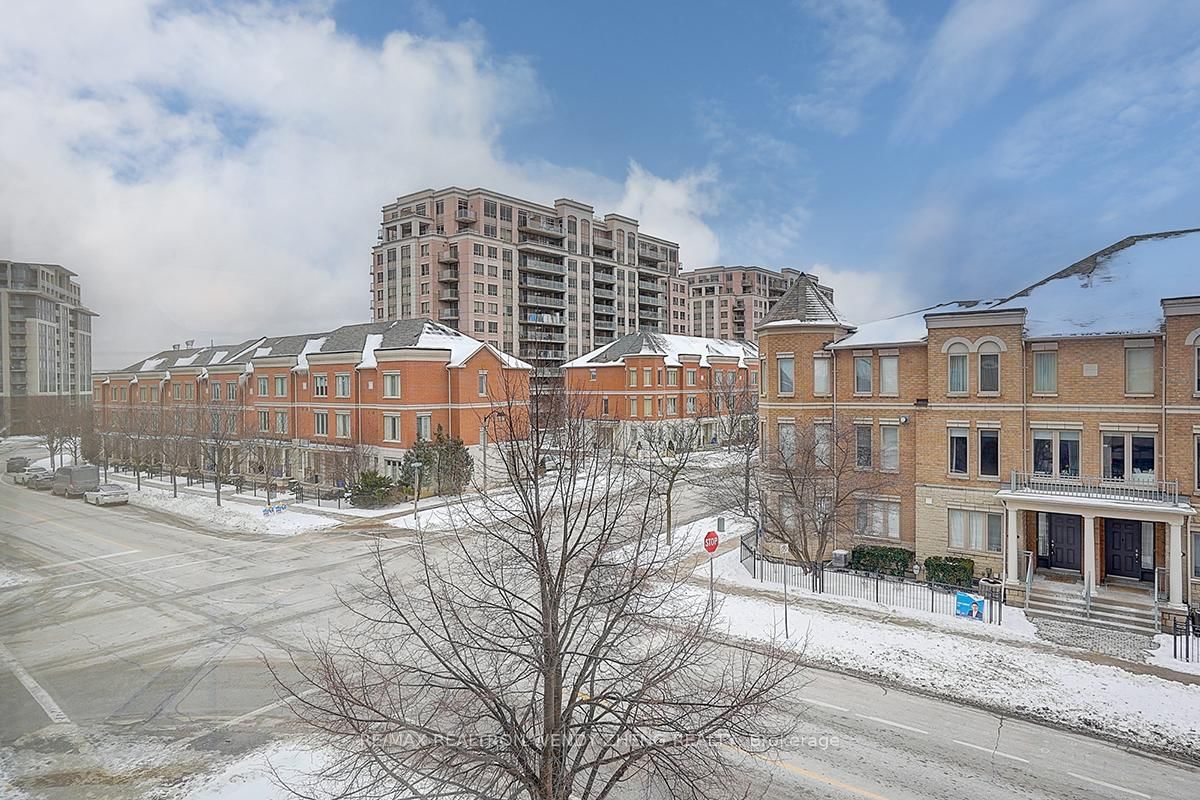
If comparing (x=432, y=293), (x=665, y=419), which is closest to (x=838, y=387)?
(x=665, y=419)

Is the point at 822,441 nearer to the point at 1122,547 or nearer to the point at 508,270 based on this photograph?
the point at 1122,547

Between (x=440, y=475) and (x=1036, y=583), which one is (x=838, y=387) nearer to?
(x=1036, y=583)

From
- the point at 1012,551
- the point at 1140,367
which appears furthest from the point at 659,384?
the point at 1140,367

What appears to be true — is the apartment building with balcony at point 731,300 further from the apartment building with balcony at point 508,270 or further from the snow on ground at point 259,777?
the snow on ground at point 259,777

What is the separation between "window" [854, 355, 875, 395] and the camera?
83.7ft

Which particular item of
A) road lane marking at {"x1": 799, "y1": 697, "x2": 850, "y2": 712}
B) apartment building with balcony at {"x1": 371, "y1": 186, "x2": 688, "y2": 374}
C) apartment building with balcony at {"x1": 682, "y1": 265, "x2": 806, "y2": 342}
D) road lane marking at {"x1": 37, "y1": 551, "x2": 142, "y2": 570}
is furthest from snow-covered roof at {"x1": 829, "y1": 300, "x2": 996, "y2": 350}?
apartment building with balcony at {"x1": 682, "y1": 265, "x2": 806, "y2": 342}

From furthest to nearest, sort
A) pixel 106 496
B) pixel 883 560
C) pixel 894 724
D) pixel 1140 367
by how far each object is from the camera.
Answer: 1. pixel 106 496
2. pixel 883 560
3. pixel 1140 367
4. pixel 894 724

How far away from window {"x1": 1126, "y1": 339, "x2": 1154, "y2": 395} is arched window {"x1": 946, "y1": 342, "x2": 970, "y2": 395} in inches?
180

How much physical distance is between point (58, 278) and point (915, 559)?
111 feet

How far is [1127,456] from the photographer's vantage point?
67.5ft

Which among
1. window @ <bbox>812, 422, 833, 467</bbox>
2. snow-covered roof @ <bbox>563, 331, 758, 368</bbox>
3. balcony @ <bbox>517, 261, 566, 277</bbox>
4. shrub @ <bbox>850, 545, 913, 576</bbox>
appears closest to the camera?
shrub @ <bbox>850, 545, 913, 576</bbox>

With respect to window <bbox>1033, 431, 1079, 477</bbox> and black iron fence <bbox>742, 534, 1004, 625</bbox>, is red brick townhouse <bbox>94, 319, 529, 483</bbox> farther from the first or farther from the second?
window <bbox>1033, 431, 1079, 477</bbox>

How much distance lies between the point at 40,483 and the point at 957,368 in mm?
56340

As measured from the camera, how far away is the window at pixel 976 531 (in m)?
22.6
